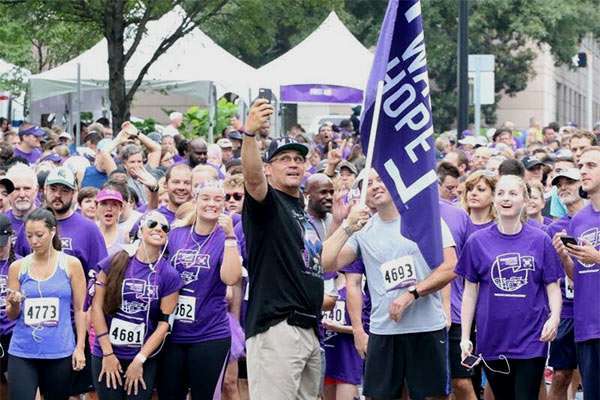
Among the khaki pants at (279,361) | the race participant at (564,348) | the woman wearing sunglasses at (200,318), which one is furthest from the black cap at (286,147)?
the race participant at (564,348)

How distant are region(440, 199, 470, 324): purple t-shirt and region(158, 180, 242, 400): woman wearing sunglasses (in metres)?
1.68

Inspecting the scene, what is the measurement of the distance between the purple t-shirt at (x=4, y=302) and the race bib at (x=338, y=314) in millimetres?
2318

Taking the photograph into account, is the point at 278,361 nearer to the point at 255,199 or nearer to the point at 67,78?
the point at 255,199

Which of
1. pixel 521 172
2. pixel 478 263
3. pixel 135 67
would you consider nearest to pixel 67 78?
pixel 135 67

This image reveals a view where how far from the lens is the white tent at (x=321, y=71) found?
87.4 feet

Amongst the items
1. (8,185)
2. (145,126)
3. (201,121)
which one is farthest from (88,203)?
(201,121)

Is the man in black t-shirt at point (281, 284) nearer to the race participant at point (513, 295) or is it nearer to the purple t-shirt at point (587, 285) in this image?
the race participant at point (513, 295)

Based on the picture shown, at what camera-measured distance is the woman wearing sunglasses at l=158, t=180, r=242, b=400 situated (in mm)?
10328

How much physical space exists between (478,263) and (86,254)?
2975mm

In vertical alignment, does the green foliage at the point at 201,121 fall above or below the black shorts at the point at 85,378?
above

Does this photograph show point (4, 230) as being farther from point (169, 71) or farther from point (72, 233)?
point (169, 71)

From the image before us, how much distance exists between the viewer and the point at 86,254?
435 inches

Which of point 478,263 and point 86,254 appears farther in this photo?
point 86,254

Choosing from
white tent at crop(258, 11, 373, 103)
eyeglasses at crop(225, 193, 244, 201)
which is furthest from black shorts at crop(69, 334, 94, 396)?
white tent at crop(258, 11, 373, 103)
